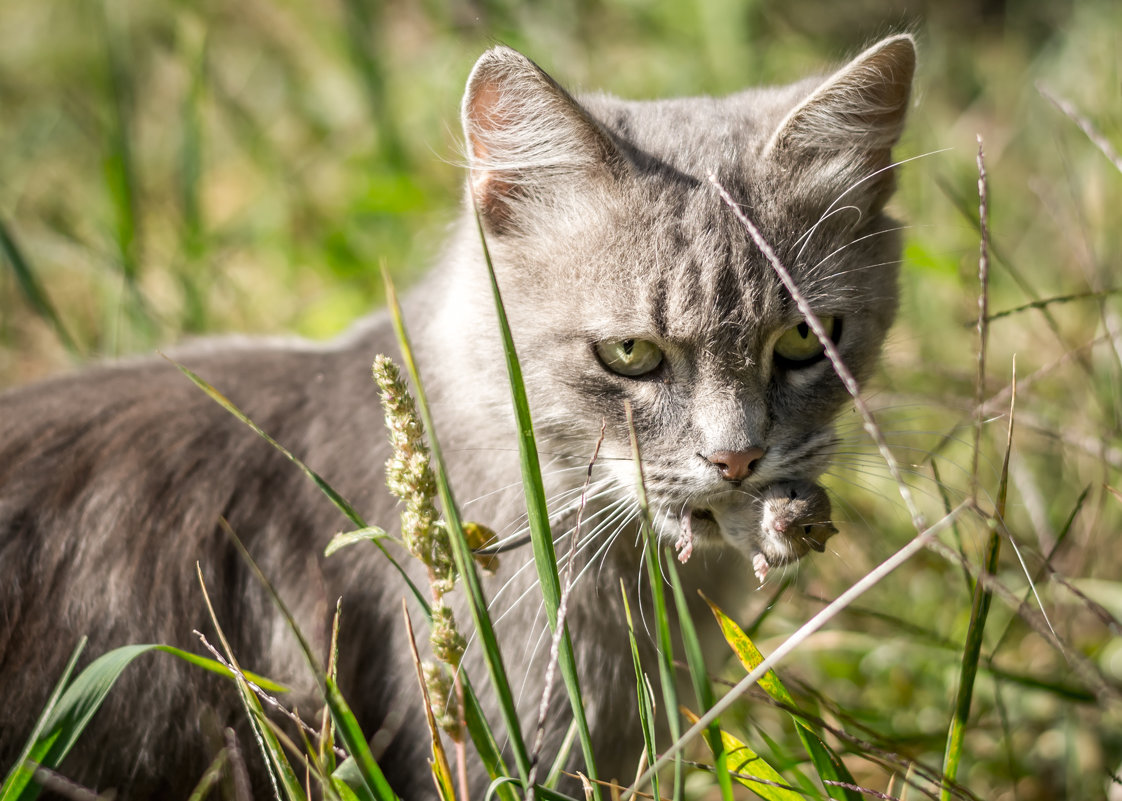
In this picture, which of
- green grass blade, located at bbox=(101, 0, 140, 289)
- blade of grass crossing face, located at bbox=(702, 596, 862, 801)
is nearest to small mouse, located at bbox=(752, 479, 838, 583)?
blade of grass crossing face, located at bbox=(702, 596, 862, 801)

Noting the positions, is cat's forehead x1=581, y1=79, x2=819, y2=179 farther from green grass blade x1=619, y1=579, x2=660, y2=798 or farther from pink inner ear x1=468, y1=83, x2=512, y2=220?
green grass blade x1=619, y1=579, x2=660, y2=798

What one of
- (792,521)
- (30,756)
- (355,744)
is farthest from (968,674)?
(30,756)

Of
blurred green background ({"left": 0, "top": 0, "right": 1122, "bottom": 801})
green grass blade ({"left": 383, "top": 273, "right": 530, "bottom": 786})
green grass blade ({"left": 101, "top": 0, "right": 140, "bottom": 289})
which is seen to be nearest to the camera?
green grass blade ({"left": 383, "top": 273, "right": 530, "bottom": 786})

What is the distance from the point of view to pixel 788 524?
1702mm

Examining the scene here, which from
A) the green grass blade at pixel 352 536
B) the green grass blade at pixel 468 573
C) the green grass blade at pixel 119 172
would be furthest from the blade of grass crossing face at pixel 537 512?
the green grass blade at pixel 119 172

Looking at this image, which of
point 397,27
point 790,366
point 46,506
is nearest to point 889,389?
point 790,366

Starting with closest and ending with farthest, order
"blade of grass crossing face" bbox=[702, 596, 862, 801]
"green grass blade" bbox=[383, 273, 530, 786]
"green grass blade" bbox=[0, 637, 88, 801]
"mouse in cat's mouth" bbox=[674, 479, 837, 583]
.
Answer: "green grass blade" bbox=[383, 273, 530, 786] → "green grass blade" bbox=[0, 637, 88, 801] → "blade of grass crossing face" bbox=[702, 596, 862, 801] → "mouse in cat's mouth" bbox=[674, 479, 837, 583]

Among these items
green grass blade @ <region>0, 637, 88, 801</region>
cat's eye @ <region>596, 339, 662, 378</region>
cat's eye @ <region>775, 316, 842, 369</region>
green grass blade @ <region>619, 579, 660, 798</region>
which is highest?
cat's eye @ <region>596, 339, 662, 378</region>

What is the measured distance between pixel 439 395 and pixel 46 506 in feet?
2.62

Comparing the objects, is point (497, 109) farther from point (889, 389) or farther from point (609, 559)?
point (889, 389)

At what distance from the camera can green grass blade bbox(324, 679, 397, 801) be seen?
1.36 metres

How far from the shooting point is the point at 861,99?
1958 mm

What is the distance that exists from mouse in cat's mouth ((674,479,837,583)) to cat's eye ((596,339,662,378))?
0.27 meters

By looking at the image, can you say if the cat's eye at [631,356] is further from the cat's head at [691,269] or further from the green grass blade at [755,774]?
the green grass blade at [755,774]
